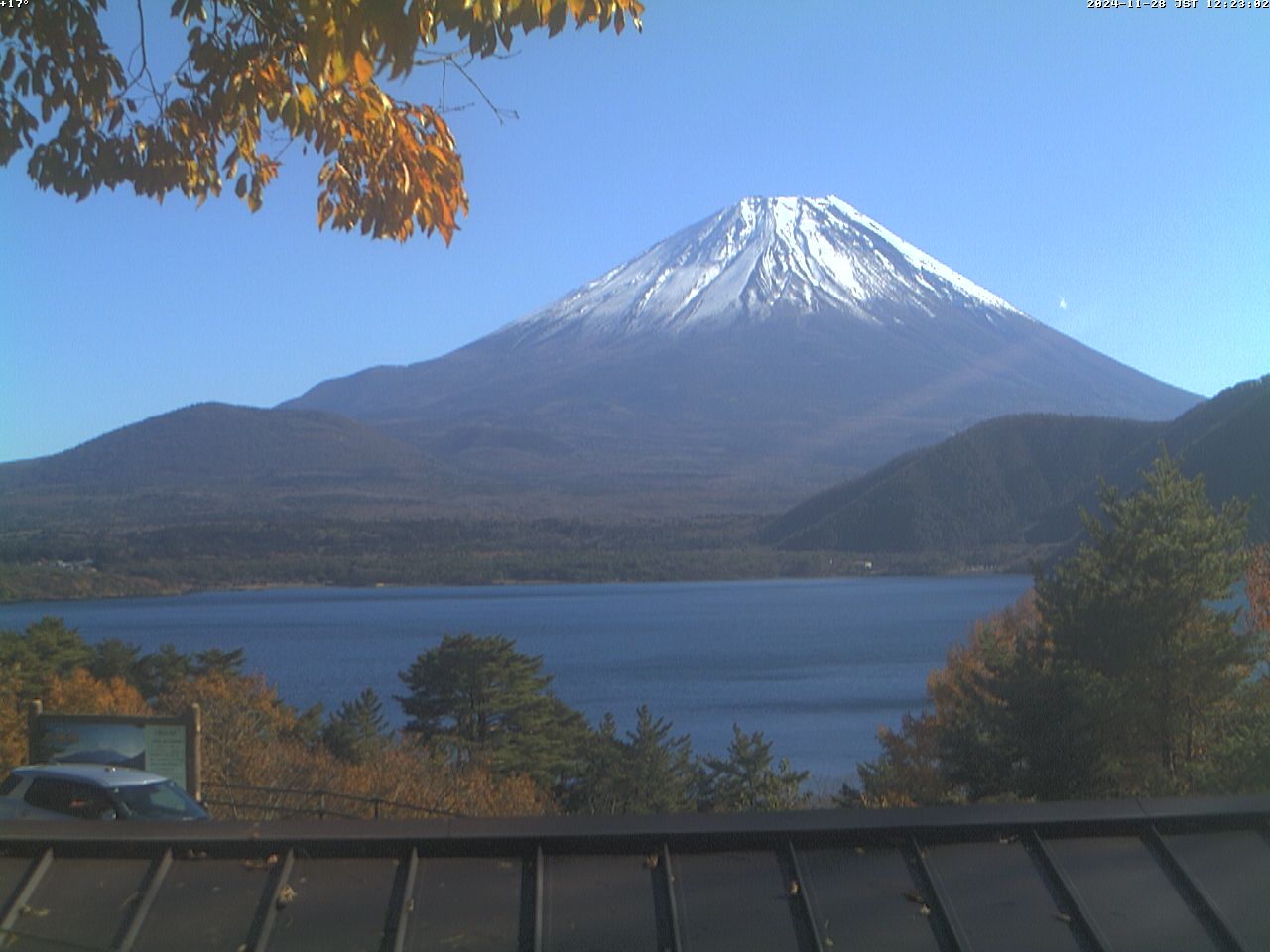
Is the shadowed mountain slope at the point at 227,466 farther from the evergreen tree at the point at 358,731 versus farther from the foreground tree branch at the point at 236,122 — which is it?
the foreground tree branch at the point at 236,122

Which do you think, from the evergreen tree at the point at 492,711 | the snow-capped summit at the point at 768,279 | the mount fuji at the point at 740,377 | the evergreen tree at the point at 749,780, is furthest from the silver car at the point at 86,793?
the snow-capped summit at the point at 768,279

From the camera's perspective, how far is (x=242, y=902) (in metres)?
3.66

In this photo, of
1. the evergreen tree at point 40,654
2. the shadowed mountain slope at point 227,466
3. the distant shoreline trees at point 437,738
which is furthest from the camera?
the shadowed mountain slope at point 227,466

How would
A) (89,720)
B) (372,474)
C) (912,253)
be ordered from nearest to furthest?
(89,720) → (372,474) → (912,253)

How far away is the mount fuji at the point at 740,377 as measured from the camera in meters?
126

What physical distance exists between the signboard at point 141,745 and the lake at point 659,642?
13.6 metres

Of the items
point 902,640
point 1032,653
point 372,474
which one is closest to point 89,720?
point 1032,653

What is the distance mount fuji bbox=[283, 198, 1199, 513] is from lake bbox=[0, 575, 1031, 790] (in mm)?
57229

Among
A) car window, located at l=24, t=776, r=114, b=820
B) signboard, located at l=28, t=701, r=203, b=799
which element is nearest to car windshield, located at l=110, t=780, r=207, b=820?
car window, located at l=24, t=776, r=114, b=820

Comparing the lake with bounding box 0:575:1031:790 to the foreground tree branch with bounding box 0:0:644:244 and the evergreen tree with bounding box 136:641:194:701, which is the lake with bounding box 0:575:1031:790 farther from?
the foreground tree branch with bounding box 0:0:644:244

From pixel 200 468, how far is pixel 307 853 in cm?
9878

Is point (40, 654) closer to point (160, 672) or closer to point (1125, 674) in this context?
point (160, 672)

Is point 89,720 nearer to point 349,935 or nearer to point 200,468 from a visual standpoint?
point 349,935

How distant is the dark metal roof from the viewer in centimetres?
352
